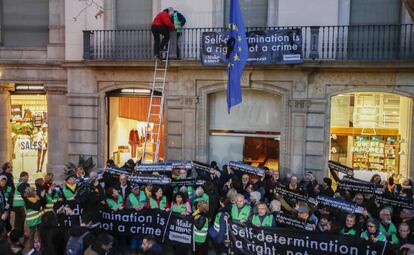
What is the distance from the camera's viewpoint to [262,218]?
846 centimetres

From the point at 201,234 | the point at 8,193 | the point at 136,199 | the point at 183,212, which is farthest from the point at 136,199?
the point at 8,193

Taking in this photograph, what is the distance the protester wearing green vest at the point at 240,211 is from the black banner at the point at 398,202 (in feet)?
9.50

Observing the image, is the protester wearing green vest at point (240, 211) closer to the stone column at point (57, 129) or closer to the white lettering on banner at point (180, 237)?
the white lettering on banner at point (180, 237)

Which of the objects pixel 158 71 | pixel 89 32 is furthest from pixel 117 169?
pixel 89 32

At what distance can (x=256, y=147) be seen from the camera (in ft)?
48.6

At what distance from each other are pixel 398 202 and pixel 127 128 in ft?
31.4

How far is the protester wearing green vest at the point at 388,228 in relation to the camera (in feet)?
26.5

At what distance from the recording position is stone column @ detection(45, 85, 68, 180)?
15.7m

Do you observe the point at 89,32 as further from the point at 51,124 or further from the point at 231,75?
the point at 231,75

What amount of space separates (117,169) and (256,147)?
5.37 m

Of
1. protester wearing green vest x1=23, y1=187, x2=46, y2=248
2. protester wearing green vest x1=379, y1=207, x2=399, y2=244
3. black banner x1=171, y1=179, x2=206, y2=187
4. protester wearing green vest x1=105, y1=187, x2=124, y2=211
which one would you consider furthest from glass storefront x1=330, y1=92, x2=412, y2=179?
protester wearing green vest x1=23, y1=187, x2=46, y2=248

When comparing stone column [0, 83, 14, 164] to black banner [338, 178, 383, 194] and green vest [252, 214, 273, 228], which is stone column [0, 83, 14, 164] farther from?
black banner [338, 178, 383, 194]

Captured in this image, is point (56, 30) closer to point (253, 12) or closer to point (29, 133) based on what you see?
point (29, 133)

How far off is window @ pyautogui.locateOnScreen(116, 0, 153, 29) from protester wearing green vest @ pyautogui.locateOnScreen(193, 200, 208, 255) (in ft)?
26.7
